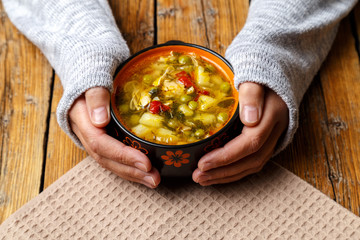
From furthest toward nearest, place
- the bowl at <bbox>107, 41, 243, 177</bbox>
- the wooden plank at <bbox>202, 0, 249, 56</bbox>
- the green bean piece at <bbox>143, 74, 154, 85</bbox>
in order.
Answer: the wooden plank at <bbox>202, 0, 249, 56</bbox> < the green bean piece at <bbox>143, 74, 154, 85</bbox> < the bowl at <bbox>107, 41, 243, 177</bbox>

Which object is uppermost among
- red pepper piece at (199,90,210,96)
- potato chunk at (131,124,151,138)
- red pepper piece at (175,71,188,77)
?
red pepper piece at (175,71,188,77)

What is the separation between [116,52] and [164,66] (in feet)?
0.38

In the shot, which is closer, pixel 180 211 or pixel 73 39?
pixel 180 211

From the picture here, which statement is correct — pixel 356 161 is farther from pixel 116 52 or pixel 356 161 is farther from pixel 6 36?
pixel 6 36

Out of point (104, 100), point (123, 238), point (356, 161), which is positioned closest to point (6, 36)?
point (104, 100)

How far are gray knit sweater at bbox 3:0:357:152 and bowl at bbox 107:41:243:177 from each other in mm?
34

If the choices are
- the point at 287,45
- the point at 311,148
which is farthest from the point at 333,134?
the point at 287,45

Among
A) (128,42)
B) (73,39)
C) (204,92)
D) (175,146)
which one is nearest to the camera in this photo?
(175,146)

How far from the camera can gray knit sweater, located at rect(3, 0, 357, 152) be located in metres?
0.79

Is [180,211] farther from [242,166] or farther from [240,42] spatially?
[240,42]

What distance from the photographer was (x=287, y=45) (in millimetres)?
926

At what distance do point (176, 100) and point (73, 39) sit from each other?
1.02 feet

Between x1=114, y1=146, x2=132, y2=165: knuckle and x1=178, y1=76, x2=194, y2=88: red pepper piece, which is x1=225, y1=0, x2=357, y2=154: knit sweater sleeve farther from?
x1=114, y1=146, x2=132, y2=165: knuckle

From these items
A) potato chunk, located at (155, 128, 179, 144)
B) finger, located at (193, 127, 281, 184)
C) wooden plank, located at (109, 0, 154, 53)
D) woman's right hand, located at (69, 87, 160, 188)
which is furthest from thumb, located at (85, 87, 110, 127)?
wooden plank, located at (109, 0, 154, 53)
